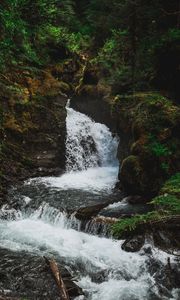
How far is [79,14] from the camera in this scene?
36.9 meters

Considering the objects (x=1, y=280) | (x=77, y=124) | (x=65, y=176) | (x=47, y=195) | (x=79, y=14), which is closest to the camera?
(x=1, y=280)

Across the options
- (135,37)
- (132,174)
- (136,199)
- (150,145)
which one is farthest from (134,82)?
(136,199)

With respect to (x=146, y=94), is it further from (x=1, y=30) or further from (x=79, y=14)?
(x=79, y=14)

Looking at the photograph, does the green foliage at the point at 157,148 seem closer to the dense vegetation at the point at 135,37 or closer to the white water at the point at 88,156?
the white water at the point at 88,156

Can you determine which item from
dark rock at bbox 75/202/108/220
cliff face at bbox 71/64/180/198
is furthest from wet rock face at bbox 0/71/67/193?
dark rock at bbox 75/202/108/220

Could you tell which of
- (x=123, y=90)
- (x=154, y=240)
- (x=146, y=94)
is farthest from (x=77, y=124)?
(x=154, y=240)

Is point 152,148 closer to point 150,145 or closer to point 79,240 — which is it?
point 150,145

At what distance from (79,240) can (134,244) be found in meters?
1.54

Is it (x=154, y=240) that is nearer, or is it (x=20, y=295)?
(x=20, y=295)

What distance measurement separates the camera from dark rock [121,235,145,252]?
962 cm

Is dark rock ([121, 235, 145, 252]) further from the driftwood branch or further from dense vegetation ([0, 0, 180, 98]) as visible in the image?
dense vegetation ([0, 0, 180, 98])

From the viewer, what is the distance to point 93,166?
17203mm

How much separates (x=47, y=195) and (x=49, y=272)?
463 cm

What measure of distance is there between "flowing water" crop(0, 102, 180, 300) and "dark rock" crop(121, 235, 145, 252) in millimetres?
127
